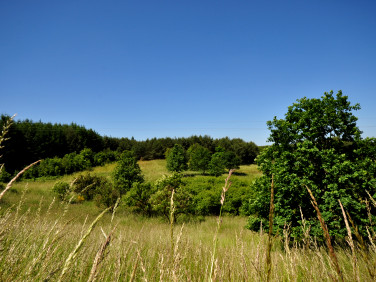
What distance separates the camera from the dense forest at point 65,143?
38.4 metres

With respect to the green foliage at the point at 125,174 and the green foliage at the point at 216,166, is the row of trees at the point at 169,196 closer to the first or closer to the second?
the green foliage at the point at 125,174

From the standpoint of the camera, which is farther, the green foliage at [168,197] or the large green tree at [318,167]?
the green foliage at [168,197]

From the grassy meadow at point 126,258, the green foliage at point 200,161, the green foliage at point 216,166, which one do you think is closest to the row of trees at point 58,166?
the green foliage at point 200,161

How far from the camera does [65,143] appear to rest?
164 feet

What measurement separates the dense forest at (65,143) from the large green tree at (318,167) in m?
21.0

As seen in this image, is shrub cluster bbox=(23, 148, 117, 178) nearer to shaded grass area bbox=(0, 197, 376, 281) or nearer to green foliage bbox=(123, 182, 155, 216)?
green foliage bbox=(123, 182, 155, 216)

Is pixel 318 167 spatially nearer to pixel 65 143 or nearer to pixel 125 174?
pixel 125 174

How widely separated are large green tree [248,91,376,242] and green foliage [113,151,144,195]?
16241 millimetres

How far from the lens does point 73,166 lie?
1451 inches

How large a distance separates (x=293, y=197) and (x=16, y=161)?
49.5 meters

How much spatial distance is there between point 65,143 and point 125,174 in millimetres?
37969

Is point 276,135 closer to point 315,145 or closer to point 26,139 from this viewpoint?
point 315,145

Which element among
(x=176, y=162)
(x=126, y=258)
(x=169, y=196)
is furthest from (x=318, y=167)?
(x=176, y=162)

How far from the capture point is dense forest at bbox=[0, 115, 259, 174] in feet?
126
